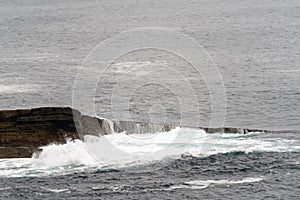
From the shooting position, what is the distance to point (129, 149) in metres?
93.1

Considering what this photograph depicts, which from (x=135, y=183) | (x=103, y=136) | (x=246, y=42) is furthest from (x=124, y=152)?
(x=246, y=42)

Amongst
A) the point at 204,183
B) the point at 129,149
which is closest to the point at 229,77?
the point at 129,149

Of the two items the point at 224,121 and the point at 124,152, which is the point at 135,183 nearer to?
the point at 124,152

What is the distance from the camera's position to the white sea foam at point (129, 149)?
86988mm

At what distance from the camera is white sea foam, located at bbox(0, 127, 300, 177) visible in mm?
86988

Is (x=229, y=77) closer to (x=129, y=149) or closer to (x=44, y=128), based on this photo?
(x=129, y=149)

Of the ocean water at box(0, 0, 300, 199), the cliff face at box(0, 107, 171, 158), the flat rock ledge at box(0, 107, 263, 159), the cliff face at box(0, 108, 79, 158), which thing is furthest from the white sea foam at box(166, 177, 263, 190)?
the cliff face at box(0, 108, 79, 158)

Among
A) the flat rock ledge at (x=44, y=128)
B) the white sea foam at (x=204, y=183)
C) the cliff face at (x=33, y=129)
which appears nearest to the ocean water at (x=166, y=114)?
the white sea foam at (x=204, y=183)

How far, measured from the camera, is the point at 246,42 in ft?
623

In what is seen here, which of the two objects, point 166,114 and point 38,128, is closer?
point 38,128

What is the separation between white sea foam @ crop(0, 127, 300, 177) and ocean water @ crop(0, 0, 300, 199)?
0.48 feet

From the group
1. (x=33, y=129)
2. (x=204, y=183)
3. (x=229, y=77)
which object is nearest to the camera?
(x=204, y=183)

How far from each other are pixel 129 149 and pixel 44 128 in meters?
12.4

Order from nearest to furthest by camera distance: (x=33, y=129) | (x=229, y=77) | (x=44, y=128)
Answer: (x=33, y=129) < (x=44, y=128) < (x=229, y=77)
